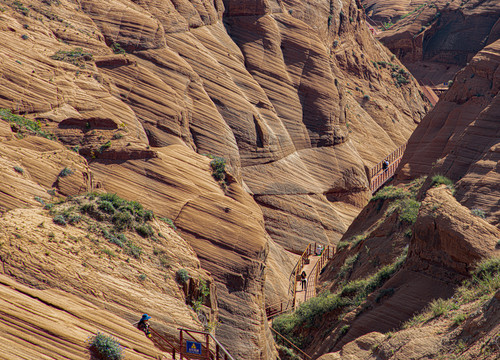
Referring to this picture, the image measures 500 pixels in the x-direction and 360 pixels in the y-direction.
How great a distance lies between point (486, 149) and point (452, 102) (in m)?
9.11

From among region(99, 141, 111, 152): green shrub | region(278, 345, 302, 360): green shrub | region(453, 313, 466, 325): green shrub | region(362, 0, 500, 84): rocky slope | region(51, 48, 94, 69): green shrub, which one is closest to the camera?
region(453, 313, 466, 325): green shrub

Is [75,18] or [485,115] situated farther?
[75,18]

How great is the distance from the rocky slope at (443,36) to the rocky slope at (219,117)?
45.6ft

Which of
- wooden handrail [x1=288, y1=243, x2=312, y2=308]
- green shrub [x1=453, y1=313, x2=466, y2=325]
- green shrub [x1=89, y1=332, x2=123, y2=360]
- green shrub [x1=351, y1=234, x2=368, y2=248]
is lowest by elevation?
wooden handrail [x1=288, y1=243, x2=312, y2=308]

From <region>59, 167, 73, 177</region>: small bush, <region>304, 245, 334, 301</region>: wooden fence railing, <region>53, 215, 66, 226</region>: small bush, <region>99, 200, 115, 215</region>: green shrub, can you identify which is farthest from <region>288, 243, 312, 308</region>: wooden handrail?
<region>53, 215, 66, 226</region>: small bush

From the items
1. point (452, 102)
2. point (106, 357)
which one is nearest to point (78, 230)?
point (106, 357)

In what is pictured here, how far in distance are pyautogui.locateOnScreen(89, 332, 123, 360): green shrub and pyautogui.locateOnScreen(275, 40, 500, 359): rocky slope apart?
9447mm

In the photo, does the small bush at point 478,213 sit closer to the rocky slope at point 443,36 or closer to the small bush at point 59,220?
the small bush at point 59,220

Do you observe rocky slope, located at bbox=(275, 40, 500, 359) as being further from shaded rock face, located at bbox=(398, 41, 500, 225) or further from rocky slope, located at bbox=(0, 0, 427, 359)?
rocky slope, located at bbox=(0, 0, 427, 359)

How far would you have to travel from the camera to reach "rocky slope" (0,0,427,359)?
86.6 feet

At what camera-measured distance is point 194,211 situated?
27.8 meters

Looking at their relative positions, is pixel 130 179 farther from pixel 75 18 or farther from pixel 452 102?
pixel 452 102

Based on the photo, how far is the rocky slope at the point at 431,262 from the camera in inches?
789

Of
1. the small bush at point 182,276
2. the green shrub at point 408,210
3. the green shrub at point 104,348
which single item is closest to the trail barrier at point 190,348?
the green shrub at point 104,348
